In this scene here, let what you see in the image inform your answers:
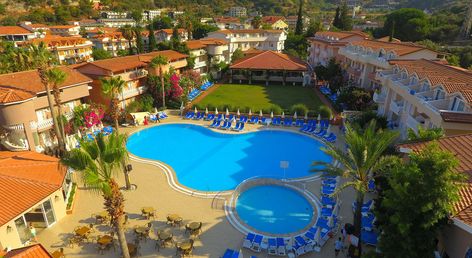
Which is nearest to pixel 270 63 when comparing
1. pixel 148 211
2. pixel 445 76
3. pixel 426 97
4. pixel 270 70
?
pixel 270 70

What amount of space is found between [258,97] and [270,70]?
9252 millimetres

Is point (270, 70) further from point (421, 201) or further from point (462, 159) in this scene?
point (421, 201)

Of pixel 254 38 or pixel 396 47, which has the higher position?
pixel 396 47

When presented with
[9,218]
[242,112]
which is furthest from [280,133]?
[9,218]

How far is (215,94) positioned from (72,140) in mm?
23370

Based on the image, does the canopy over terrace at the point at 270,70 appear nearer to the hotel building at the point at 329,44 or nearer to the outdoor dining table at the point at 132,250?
the hotel building at the point at 329,44

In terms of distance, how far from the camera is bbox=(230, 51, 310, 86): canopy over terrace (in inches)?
2015

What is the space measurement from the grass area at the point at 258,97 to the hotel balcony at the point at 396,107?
39.1 ft

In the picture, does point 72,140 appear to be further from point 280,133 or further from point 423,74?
point 423,74

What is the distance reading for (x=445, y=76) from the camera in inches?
873

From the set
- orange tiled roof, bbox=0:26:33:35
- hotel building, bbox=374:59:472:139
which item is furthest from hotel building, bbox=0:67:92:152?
orange tiled roof, bbox=0:26:33:35

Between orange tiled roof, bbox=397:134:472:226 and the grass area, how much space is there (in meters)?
23.4

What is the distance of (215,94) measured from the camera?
152 ft

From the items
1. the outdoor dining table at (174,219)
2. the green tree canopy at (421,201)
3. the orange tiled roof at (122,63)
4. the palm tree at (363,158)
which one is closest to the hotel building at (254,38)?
the orange tiled roof at (122,63)
